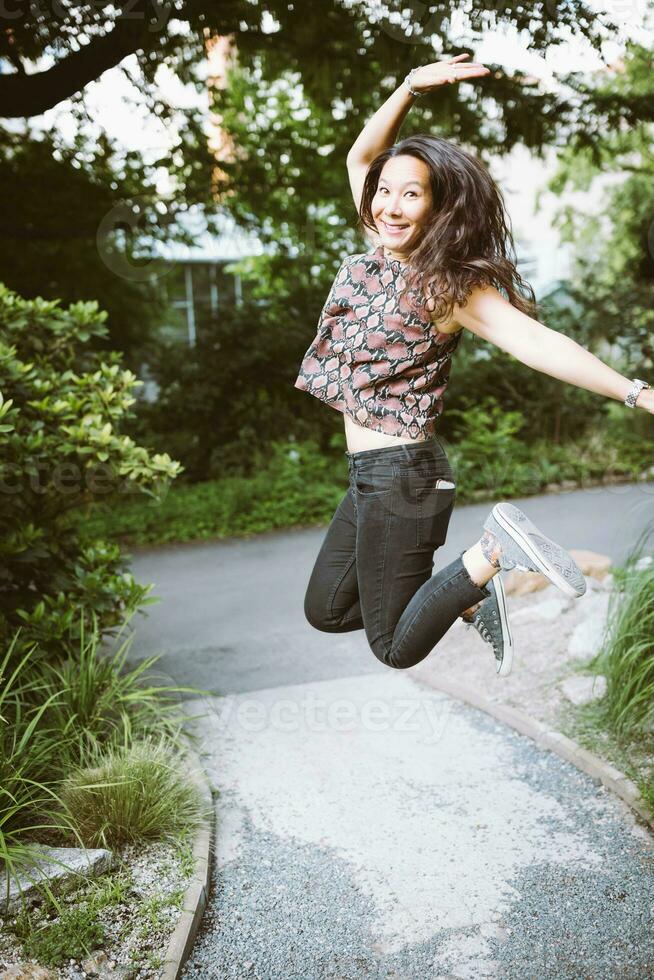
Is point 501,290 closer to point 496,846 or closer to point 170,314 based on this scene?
point 496,846

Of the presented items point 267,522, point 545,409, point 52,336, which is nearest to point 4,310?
point 52,336

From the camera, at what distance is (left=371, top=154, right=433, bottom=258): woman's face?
2541mm

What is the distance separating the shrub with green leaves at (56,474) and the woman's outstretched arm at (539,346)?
2049 millimetres

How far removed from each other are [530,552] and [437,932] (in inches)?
51.0

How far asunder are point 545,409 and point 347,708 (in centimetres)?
751

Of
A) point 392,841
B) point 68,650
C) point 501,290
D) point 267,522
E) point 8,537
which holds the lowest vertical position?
point 267,522

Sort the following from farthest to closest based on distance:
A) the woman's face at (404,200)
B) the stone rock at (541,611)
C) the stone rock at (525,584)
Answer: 1. the stone rock at (525,584)
2. the stone rock at (541,611)
3. the woman's face at (404,200)

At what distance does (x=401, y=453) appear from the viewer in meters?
2.66

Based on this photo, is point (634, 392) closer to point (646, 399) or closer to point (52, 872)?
point (646, 399)

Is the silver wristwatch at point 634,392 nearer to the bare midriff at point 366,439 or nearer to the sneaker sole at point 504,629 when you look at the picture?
the bare midriff at point 366,439

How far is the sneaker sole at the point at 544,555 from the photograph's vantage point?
2.44 metres

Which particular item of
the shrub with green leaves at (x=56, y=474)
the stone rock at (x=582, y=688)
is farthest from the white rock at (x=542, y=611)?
the shrub with green leaves at (x=56, y=474)

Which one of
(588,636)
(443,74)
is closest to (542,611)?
(588,636)

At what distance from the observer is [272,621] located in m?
6.00
